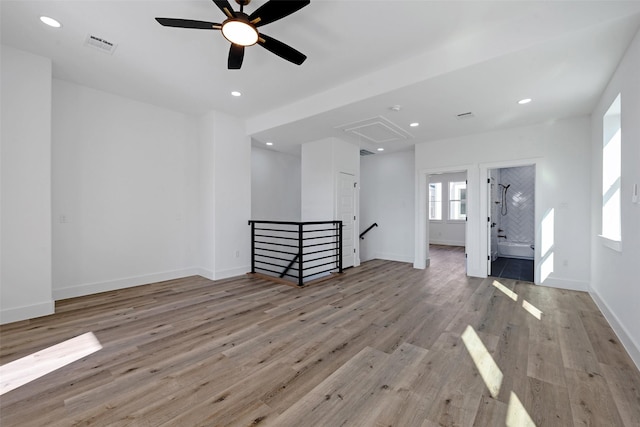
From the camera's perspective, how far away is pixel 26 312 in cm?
293

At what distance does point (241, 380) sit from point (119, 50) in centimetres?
349

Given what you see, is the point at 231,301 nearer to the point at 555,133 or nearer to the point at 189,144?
the point at 189,144

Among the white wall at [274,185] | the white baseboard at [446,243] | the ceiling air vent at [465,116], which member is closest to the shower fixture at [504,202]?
the white baseboard at [446,243]

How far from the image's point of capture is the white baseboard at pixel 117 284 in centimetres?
363

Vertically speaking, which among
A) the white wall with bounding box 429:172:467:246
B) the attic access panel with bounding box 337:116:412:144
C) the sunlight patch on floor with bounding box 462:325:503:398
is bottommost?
the sunlight patch on floor with bounding box 462:325:503:398

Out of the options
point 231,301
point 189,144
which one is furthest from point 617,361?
point 189,144

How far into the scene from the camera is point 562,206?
419 centimetres

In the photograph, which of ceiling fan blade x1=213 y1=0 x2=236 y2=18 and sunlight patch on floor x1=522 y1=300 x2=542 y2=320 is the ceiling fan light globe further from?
sunlight patch on floor x1=522 y1=300 x2=542 y2=320

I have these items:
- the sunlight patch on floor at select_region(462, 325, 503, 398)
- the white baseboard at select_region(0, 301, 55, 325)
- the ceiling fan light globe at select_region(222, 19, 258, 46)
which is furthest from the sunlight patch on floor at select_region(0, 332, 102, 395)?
the sunlight patch on floor at select_region(462, 325, 503, 398)

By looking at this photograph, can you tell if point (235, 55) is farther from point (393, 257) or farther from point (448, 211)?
point (448, 211)

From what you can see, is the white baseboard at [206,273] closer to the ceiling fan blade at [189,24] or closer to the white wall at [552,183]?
the ceiling fan blade at [189,24]

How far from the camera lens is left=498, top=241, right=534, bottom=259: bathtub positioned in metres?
6.75

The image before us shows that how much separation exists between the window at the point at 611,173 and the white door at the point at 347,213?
12.3 feet

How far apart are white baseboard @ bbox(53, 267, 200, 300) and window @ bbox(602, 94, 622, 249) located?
6.02 meters
